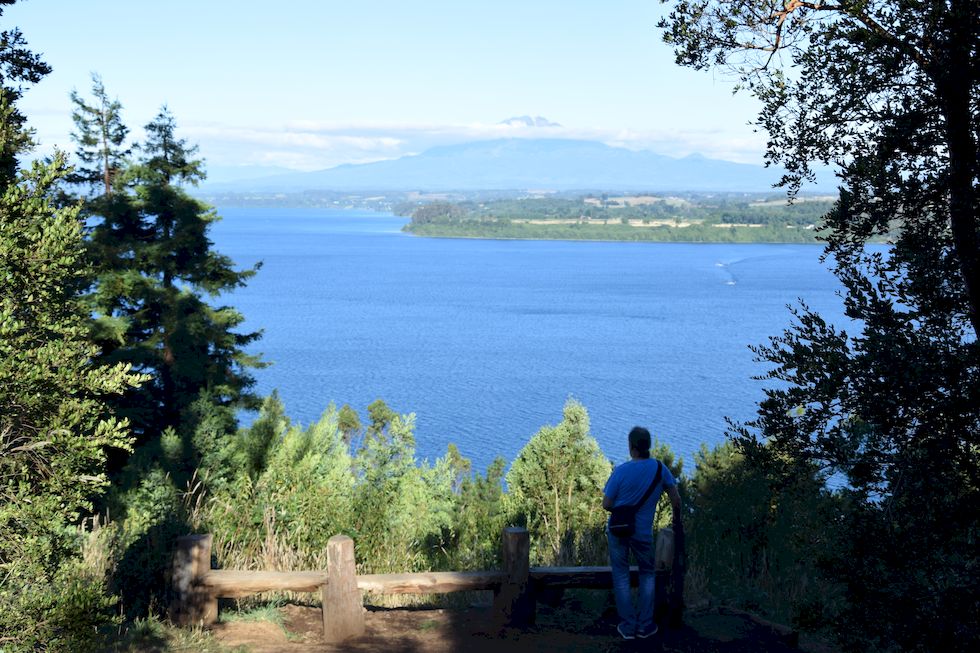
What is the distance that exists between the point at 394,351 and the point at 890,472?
234ft

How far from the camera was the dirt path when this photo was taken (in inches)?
284

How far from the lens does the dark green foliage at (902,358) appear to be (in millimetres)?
5184

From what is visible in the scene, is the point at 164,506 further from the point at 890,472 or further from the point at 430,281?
the point at 430,281

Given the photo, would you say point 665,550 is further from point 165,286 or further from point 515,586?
point 165,286

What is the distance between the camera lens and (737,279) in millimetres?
117500

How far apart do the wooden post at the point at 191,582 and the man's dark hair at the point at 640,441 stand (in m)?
3.39

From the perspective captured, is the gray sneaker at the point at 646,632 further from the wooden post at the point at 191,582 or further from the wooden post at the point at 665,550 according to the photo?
the wooden post at the point at 191,582

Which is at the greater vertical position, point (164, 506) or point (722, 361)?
point (164, 506)

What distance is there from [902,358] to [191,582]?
5.35 meters

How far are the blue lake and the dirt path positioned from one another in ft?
114

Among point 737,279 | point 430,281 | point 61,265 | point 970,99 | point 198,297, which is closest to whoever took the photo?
point 61,265

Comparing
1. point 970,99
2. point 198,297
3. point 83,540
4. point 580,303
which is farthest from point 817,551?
point 580,303

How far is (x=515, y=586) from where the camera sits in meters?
7.46

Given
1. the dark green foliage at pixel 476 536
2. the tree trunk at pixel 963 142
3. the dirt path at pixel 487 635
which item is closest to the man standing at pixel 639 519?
the dirt path at pixel 487 635
